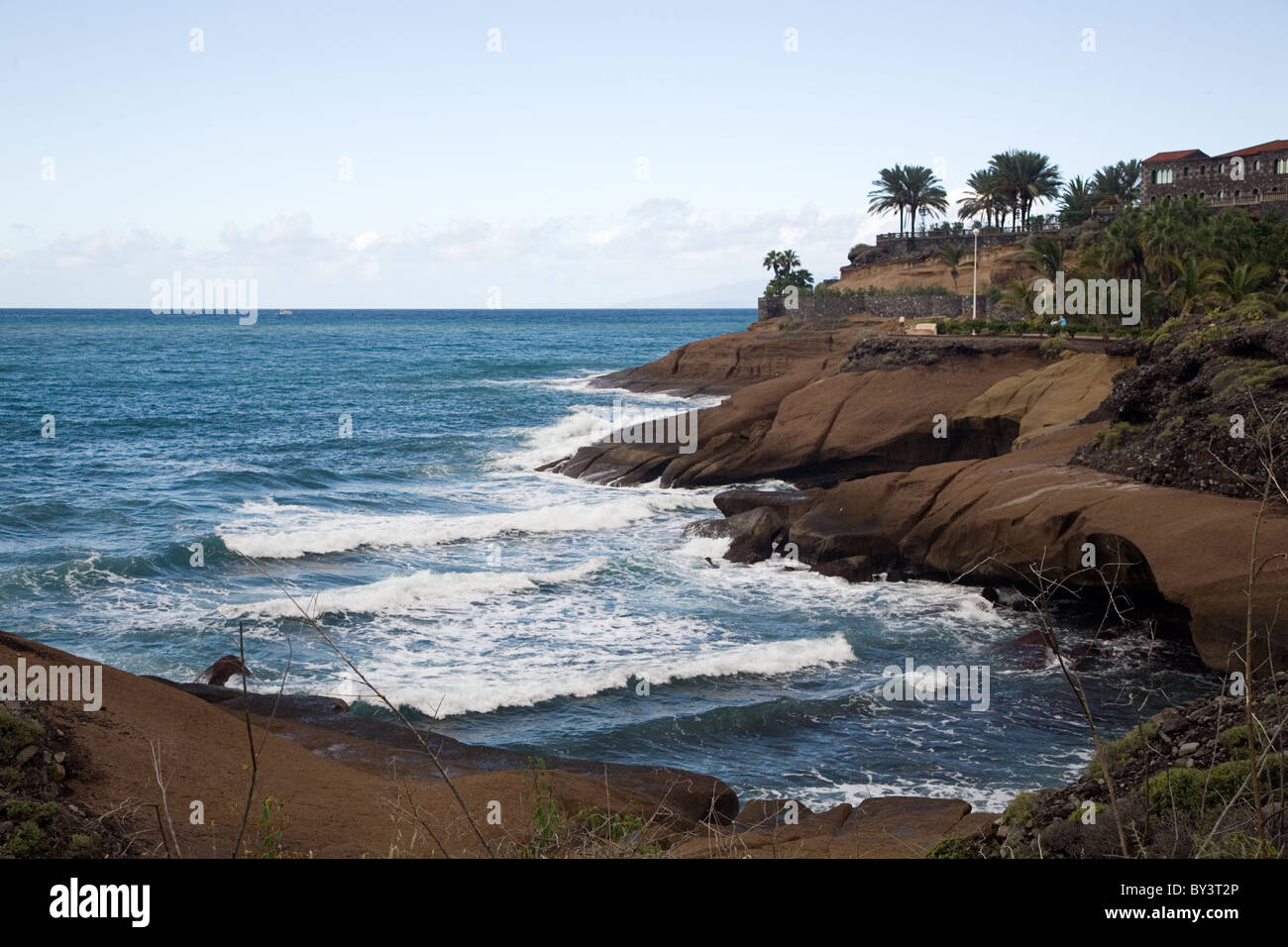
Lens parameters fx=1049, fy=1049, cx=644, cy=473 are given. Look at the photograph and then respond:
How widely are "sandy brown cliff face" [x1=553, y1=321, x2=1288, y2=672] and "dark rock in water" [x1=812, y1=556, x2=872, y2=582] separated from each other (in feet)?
0.11

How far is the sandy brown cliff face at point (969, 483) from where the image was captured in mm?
17188

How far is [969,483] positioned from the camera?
23.7 meters

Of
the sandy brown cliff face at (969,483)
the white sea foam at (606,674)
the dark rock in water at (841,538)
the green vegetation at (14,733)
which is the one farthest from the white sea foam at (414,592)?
the green vegetation at (14,733)

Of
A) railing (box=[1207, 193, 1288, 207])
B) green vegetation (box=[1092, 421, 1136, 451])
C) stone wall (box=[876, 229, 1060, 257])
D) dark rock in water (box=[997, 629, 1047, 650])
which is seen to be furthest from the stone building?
dark rock in water (box=[997, 629, 1047, 650])

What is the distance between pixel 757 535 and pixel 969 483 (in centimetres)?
528

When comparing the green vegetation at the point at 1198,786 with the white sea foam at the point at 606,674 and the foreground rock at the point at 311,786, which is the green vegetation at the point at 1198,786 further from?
the white sea foam at the point at 606,674

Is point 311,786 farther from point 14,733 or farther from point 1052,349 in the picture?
point 1052,349

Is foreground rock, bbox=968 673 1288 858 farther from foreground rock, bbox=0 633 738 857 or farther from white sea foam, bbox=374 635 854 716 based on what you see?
white sea foam, bbox=374 635 854 716

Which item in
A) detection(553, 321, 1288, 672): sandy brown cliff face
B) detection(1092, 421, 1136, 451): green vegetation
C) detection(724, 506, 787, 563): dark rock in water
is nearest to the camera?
detection(553, 321, 1288, 672): sandy brown cliff face

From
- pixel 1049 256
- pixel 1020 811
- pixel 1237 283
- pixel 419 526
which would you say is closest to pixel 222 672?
pixel 1020 811

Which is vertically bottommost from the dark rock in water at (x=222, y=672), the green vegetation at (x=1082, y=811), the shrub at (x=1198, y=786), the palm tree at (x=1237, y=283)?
the dark rock in water at (x=222, y=672)

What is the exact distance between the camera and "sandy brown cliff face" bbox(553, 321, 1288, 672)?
17.2 meters

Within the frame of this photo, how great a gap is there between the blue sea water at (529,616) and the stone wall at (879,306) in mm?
29064
